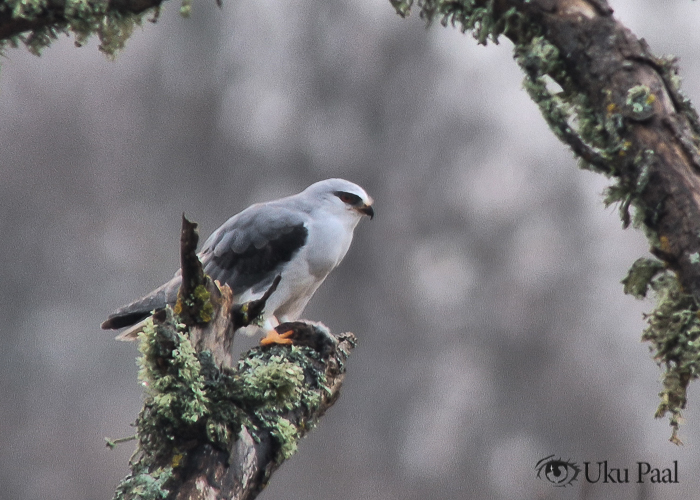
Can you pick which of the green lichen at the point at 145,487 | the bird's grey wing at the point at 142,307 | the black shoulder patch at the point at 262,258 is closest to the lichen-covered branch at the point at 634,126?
the black shoulder patch at the point at 262,258

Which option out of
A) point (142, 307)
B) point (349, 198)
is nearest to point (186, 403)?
point (142, 307)

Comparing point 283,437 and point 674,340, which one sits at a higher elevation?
point 674,340

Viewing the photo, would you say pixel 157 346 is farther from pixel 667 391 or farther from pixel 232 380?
pixel 667 391

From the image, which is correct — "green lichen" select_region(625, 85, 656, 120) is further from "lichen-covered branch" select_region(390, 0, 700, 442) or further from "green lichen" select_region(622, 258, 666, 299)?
"green lichen" select_region(622, 258, 666, 299)

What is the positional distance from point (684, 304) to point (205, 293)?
4.64ft

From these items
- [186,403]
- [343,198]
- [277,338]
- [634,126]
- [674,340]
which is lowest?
[186,403]

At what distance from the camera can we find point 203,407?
1.94 m

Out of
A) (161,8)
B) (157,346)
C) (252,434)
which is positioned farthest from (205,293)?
(161,8)

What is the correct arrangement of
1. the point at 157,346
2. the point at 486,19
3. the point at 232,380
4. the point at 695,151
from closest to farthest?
the point at 157,346 < the point at 232,380 < the point at 695,151 < the point at 486,19

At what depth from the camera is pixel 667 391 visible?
230 centimetres

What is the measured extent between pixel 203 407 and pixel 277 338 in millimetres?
841

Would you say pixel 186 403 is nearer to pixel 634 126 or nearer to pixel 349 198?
pixel 634 126

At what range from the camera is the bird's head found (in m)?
3.55

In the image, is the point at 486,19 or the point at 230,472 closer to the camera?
the point at 230,472
